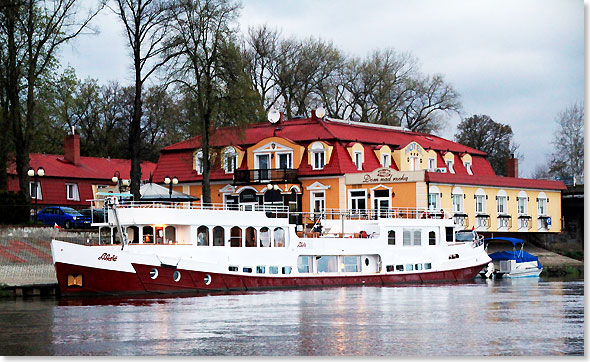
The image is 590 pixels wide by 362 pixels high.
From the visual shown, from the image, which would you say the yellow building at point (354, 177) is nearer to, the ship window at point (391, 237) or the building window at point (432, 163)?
the building window at point (432, 163)

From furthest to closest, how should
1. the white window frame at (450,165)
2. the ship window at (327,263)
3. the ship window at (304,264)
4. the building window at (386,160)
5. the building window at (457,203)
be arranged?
the white window frame at (450,165) < the building window at (386,160) < the building window at (457,203) < the ship window at (327,263) < the ship window at (304,264)

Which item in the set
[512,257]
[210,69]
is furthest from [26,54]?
[512,257]

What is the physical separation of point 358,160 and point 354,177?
2.27m

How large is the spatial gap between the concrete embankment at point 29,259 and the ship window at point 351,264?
10520mm

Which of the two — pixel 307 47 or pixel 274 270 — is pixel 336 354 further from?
pixel 307 47

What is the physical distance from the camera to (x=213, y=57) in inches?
1919

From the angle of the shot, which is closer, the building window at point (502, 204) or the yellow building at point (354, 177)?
the yellow building at point (354, 177)

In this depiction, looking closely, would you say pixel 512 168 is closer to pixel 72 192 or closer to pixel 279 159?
pixel 279 159

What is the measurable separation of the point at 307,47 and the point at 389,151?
9862 mm

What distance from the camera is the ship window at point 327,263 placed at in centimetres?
4291

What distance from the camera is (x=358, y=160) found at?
58.8 metres

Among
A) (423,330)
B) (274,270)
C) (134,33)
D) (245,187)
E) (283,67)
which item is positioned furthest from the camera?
(283,67)

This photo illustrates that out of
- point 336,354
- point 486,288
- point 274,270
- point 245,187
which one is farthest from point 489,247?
point 336,354

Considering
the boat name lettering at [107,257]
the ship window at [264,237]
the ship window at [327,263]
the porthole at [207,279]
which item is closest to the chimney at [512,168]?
the ship window at [327,263]
